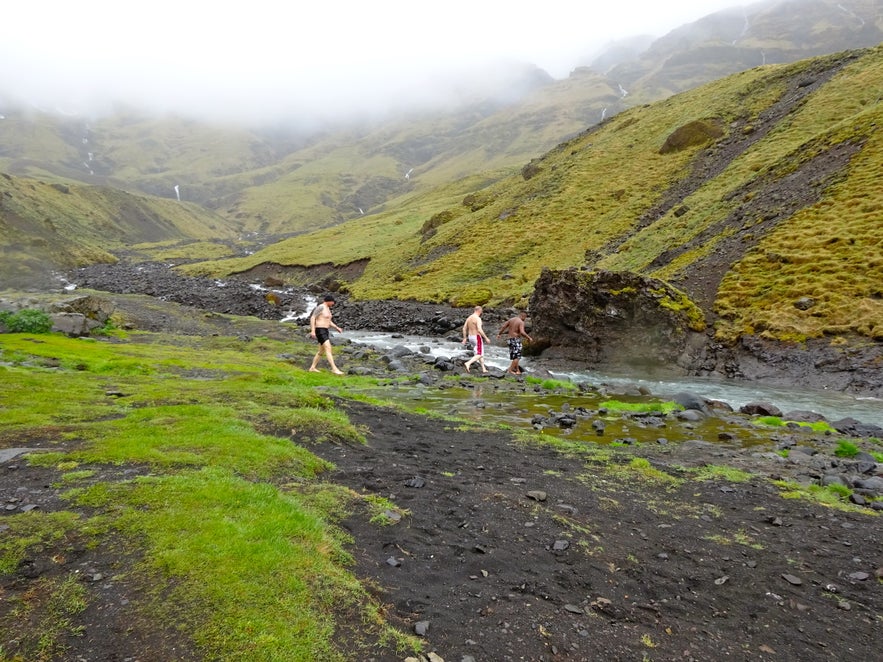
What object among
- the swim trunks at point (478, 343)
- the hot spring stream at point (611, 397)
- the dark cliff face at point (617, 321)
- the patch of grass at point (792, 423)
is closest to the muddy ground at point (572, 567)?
the hot spring stream at point (611, 397)

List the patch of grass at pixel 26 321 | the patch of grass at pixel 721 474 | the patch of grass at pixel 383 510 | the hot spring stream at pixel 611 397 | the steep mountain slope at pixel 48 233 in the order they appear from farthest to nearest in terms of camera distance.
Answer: the steep mountain slope at pixel 48 233, the patch of grass at pixel 26 321, the hot spring stream at pixel 611 397, the patch of grass at pixel 721 474, the patch of grass at pixel 383 510

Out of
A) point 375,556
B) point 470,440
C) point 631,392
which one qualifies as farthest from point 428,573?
point 631,392

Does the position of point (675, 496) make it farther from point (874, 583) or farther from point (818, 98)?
point (818, 98)

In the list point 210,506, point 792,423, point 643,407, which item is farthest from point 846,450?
point 210,506

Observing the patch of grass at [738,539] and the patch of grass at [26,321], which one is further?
the patch of grass at [26,321]

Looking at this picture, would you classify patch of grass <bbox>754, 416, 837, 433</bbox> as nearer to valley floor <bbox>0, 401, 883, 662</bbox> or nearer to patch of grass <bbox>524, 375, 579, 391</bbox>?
valley floor <bbox>0, 401, 883, 662</bbox>

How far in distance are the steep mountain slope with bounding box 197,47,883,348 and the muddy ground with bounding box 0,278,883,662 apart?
21.8m

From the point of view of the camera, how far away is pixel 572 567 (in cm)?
731

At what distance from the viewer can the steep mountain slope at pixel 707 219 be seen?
29812mm

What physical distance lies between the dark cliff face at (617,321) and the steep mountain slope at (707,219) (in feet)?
8.81

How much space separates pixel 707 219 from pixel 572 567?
149 ft

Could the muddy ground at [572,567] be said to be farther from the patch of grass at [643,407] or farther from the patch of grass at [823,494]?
the patch of grass at [643,407]

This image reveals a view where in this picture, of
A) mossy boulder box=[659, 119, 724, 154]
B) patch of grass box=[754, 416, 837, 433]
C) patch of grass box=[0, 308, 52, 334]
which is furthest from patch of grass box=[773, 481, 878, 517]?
mossy boulder box=[659, 119, 724, 154]

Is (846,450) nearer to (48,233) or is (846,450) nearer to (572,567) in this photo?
(572,567)
